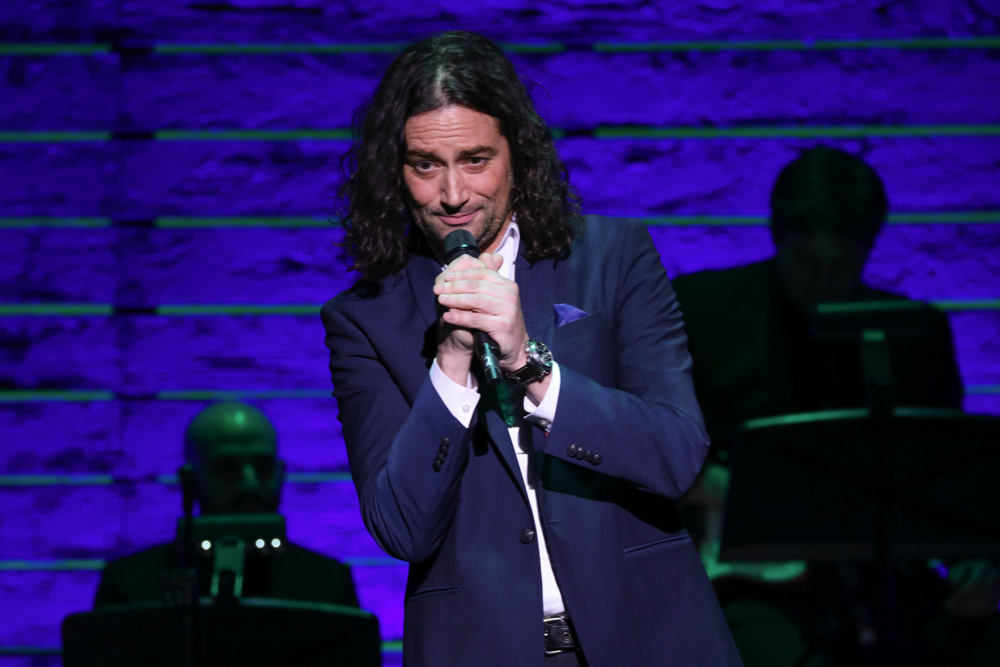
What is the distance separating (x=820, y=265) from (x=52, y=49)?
8.87 feet

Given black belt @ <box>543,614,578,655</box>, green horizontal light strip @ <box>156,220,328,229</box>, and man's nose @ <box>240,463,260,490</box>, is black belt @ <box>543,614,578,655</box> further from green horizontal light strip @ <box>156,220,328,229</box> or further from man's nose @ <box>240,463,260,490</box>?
green horizontal light strip @ <box>156,220,328,229</box>

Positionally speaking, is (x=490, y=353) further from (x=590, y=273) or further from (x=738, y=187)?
(x=738, y=187)

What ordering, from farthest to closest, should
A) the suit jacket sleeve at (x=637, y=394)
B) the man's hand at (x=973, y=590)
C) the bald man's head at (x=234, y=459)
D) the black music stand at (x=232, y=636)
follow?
the bald man's head at (x=234, y=459), the man's hand at (x=973, y=590), the black music stand at (x=232, y=636), the suit jacket sleeve at (x=637, y=394)

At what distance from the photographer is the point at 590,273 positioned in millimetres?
1669

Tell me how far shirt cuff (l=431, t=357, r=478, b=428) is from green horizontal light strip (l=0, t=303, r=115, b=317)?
246 cm

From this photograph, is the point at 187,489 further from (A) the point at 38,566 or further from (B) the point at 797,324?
(B) the point at 797,324

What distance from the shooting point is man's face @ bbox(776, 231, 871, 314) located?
10.00 ft

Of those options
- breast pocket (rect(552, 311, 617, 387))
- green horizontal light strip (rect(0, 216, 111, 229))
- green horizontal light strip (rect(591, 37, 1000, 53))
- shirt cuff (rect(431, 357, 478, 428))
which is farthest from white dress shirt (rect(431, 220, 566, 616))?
green horizontal light strip (rect(0, 216, 111, 229))

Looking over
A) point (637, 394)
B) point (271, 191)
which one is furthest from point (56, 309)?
point (637, 394)

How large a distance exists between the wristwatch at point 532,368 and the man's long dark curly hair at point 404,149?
28 cm

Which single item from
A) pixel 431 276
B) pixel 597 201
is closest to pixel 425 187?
pixel 431 276

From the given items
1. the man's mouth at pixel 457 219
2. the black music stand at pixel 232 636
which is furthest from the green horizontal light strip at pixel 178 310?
the man's mouth at pixel 457 219

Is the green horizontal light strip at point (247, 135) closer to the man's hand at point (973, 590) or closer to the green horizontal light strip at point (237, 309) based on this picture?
the green horizontal light strip at point (237, 309)

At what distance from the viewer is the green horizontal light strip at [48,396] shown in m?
3.61
